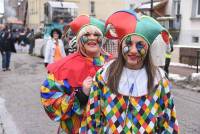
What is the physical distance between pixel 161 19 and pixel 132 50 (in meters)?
23.3

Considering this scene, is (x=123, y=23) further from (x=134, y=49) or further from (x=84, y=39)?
(x=84, y=39)

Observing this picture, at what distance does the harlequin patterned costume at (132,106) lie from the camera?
93.3 inches

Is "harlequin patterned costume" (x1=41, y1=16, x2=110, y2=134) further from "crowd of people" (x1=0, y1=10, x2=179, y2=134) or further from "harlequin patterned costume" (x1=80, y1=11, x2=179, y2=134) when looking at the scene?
"harlequin patterned costume" (x1=80, y1=11, x2=179, y2=134)

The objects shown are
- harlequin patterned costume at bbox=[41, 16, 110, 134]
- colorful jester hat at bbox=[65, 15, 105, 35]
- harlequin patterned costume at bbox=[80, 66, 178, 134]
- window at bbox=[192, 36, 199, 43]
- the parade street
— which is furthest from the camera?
window at bbox=[192, 36, 199, 43]

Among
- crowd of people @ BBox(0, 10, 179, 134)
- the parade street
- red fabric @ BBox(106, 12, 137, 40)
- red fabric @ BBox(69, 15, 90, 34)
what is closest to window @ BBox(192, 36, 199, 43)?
the parade street

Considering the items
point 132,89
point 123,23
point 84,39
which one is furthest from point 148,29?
point 84,39

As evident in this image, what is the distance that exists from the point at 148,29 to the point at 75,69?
76cm

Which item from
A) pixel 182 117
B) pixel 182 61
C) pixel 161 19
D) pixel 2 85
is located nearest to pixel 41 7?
pixel 161 19

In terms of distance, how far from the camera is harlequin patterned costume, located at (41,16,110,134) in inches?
111

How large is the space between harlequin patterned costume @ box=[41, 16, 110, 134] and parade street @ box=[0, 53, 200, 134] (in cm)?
328

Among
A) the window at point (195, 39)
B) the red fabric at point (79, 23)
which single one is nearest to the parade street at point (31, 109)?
the red fabric at point (79, 23)

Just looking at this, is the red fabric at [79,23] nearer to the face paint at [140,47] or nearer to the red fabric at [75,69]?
the red fabric at [75,69]

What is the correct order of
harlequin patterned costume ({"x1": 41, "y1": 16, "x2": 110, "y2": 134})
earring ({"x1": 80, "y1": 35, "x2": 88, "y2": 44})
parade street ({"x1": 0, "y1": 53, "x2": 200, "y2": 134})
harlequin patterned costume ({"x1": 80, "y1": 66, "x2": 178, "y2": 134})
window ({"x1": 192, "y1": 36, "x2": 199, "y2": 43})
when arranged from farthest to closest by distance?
window ({"x1": 192, "y1": 36, "x2": 199, "y2": 43}), parade street ({"x1": 0, "y1": 53, "x2": 200, "y2": 134}), earring ({"x1": 80, "y1": 35, "x2": 88, "y2": 44}), harlequin patterned costume ({"x1": 41, "y1": 16, "x2": 110, "y2": 134}), harlequin patterned costume ({"x1": 80, "y1": 66, "x2": 178, "y2": 134})

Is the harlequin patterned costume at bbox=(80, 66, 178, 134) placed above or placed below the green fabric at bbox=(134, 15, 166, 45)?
below
